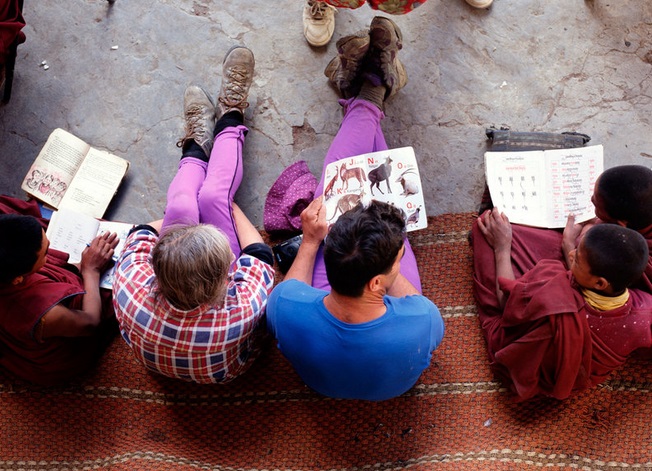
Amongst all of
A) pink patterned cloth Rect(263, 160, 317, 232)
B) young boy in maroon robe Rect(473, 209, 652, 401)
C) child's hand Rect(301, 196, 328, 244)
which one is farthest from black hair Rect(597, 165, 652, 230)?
pink patterned cloth Rect(263, 160, 317, 232)

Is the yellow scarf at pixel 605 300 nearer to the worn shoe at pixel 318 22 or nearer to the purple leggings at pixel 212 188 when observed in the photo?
the purple leggings at pixel 212 188

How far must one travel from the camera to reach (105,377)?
2424 mm

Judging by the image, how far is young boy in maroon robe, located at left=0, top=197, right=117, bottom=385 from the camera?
6.61 ft

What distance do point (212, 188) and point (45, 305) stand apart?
89 cm

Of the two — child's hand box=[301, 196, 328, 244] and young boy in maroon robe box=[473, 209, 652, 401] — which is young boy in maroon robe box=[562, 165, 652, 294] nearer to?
young boy in maroon robe box=[473, 209, 652, 401]

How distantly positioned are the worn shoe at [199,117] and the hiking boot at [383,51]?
842 mm

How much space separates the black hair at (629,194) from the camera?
221 centimetres

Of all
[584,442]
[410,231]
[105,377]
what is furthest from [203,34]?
[584,442]

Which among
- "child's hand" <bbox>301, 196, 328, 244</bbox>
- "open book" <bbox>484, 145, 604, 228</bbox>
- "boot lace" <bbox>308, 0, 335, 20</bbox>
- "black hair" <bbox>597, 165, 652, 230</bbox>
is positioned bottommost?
"child's hand" <bbox>301, 196, 328, 244</bbox>

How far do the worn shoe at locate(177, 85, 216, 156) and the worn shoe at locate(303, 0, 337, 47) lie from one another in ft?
2.17

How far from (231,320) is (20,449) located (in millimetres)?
972

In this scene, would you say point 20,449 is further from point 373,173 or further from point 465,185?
point 465,185

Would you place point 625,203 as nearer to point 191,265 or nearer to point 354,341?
point 354,341

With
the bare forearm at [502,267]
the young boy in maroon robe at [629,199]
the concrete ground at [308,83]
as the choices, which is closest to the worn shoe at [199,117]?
the concrete ground at [308,83]
